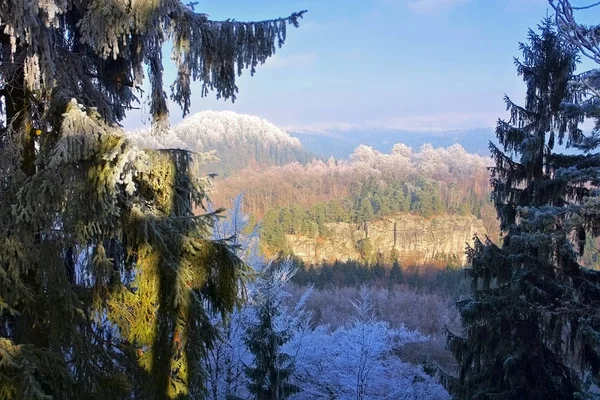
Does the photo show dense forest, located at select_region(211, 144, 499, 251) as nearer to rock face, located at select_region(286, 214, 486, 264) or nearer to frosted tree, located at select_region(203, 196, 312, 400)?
rock face, located at select_region(286, 214, 486, 264)

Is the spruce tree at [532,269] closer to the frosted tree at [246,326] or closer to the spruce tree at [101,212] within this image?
the frosted tree at [246,326]

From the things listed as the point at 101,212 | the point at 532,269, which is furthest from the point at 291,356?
the point at 101,212

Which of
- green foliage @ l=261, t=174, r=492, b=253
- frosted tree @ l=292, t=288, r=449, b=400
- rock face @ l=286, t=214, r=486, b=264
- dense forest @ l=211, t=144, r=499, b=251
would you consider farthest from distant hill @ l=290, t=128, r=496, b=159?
frosted tree @ l=292, t=288, r=449, b=400

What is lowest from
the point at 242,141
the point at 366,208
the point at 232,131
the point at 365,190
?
the point at 366,208

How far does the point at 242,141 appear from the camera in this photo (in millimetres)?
109625

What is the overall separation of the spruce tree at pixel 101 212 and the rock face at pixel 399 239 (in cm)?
5213

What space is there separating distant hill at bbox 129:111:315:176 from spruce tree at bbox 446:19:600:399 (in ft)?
244

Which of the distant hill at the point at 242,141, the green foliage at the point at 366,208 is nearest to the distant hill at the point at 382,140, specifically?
the distant hill at the point at 242,141

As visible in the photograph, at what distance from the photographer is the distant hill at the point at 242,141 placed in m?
92.4

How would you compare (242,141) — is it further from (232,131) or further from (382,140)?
(382,140)

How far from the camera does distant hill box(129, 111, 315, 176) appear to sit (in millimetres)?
92438

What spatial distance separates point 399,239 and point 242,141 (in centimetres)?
5858

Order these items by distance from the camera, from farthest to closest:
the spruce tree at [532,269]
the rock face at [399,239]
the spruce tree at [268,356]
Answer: the rock face at [399,239], the spruce tree at [268,356], the spruce tree at [532,269]

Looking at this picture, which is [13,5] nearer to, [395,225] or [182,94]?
[182,94]
